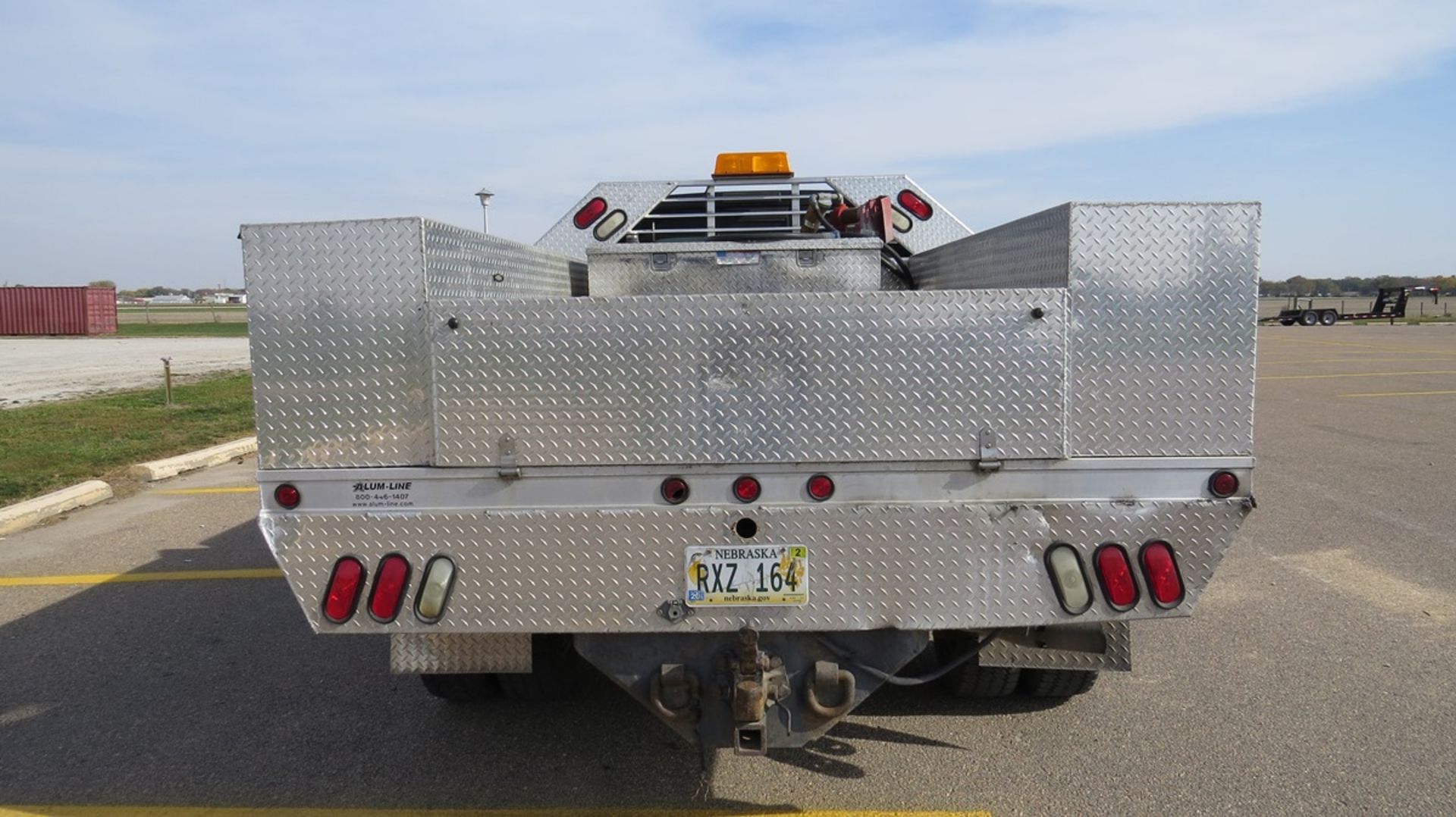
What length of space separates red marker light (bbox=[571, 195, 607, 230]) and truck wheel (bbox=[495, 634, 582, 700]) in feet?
8.59

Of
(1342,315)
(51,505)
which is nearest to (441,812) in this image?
(51,505)

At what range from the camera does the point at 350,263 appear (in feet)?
9.43

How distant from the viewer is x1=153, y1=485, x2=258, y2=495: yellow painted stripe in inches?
352

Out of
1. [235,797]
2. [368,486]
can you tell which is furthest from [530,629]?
[235,797]

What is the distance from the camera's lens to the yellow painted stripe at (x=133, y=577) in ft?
20.4

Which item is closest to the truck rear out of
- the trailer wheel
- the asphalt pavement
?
the asphalt pavement

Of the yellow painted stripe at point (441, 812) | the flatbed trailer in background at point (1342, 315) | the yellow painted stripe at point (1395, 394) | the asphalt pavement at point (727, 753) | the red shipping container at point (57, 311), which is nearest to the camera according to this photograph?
the yellow painted stripe at point (441, 812)

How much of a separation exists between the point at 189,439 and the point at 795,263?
9881mm

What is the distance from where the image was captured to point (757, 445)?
2859 mm

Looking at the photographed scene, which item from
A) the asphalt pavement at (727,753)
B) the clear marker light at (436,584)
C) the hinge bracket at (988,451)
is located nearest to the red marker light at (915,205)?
the asphalt pavement at (727,753)

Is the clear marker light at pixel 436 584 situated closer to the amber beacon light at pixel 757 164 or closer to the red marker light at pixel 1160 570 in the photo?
the red marker light at pixel 1160 570

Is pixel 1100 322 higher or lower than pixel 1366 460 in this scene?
higher

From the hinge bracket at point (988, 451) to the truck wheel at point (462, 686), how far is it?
2.24 meters

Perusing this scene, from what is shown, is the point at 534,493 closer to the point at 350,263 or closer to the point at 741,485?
the point at 741,485
